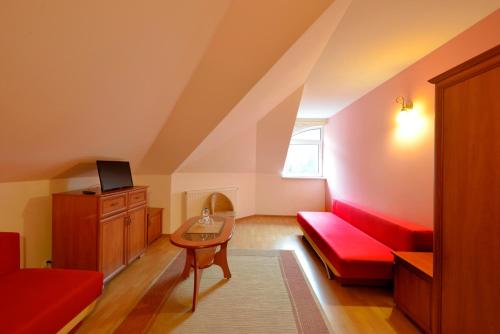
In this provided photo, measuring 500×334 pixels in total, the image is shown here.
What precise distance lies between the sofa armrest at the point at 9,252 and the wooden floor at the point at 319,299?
2.40 feet

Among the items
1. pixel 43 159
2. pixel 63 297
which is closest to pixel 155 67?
pixel 43 159

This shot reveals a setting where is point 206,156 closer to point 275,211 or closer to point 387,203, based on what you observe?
point 275,211

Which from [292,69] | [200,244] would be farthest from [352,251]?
[292,69]

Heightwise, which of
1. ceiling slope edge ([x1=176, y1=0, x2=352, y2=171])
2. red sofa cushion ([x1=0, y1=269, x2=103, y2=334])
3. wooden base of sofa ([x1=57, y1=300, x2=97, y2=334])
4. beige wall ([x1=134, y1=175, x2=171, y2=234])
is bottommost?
wooden base of sofa ([x1=57, y1=300, x2=97, y2=334])

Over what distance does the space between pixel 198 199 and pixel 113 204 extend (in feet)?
6.25

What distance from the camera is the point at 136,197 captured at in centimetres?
288

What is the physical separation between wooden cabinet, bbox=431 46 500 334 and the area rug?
930 millimetres

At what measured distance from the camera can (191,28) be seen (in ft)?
5.11

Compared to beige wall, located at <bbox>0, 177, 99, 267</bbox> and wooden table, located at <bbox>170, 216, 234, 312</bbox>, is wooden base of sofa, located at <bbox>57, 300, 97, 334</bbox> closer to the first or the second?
wooden table, located at <bbox>170, 216, 234, 312</bbox>

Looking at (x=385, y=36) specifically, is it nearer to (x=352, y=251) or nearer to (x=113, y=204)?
(x=352, y=251)

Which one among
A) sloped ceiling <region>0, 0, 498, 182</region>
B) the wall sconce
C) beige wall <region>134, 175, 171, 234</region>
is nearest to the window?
sloped ceiling <region>0, 0, 498, 182</region>

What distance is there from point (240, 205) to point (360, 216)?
8.65 feet

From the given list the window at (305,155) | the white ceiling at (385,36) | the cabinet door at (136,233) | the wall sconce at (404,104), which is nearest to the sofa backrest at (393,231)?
the wall sconce at (404,104)

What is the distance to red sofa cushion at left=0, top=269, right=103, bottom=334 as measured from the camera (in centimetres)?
119
